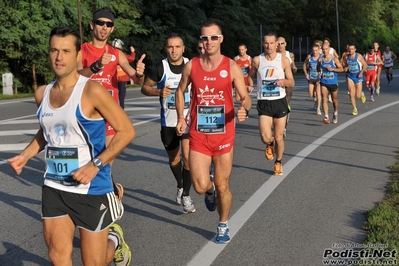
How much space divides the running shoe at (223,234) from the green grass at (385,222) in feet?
3.90

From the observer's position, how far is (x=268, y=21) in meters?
51.9

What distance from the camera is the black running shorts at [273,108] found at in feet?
32.3

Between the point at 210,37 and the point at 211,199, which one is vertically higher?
the point at 210,37

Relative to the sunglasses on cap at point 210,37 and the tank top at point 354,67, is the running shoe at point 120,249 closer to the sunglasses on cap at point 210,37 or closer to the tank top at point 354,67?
the sunglasses on cap at point 210,37

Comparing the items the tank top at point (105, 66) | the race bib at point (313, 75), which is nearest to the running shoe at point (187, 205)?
the tank top at point (105, 66)

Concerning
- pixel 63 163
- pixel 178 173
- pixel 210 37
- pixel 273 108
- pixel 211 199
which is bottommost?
pixel 211 199

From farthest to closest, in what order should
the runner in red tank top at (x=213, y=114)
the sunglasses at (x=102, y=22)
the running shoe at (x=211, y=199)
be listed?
the sunglasses at (x=102, y=22), the running shoe at (x=211, y=199), the runner in red tank top at (x=213, y=114)

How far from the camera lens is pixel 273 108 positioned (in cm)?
987

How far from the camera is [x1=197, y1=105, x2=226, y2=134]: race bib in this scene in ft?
20.7

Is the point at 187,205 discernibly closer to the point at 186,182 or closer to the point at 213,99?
the point at 186,182

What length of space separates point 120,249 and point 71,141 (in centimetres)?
99

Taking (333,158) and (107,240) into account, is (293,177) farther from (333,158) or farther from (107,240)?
(107,240)

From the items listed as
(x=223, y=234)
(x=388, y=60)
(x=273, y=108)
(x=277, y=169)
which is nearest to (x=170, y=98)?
(x=223, y=234)

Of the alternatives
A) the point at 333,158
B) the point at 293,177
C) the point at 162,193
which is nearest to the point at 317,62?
the point at 333,158
